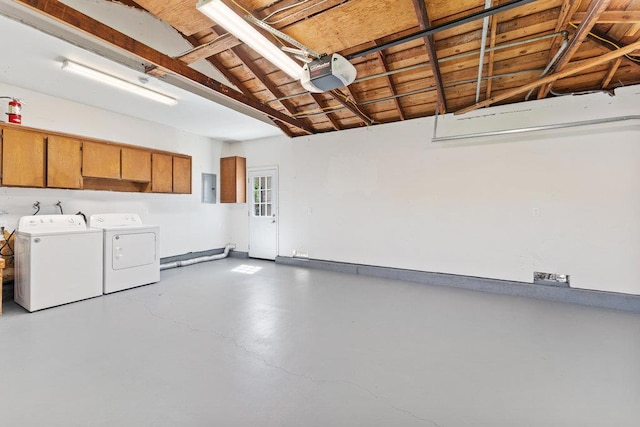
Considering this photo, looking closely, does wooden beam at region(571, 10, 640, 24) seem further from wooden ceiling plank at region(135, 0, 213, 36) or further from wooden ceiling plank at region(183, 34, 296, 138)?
wooden ceiling plank at region(183, 34, 296, 138)

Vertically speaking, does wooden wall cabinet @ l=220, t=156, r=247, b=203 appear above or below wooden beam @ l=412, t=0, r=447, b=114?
below

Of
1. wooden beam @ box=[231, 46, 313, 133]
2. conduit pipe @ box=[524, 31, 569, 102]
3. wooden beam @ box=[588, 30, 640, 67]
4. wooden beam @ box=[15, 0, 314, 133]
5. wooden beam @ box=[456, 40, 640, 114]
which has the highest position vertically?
wooden beam @ box=[231, 46, 313, 133]

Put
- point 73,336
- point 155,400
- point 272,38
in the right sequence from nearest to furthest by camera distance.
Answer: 1. point 155,400
2. point 73,336
3. point 272,38

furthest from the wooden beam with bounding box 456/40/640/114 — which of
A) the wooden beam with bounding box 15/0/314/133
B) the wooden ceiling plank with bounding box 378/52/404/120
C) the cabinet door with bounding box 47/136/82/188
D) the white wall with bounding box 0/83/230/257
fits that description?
the cabinet door with bounding box 47/136/82/188

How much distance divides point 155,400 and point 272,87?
436 centimetres

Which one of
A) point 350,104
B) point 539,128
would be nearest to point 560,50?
point 539,128

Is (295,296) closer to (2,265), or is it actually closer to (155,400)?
(155,400)

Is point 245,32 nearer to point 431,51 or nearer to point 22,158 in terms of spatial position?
point 431,51

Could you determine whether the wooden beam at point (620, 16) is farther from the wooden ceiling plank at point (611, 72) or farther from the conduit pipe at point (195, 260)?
the conduit pipe at point (195, 260)

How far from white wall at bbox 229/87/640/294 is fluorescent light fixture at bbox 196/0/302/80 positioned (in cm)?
264

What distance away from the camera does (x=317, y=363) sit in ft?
7.54

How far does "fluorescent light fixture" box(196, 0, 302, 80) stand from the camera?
2273 mm

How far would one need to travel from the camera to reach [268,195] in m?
6.75

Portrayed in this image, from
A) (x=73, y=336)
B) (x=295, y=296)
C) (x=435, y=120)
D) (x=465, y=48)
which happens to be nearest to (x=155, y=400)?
(x=73, y=336)
